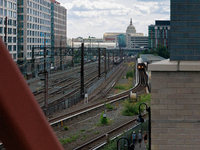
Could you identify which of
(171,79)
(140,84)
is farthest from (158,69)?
(140,84)

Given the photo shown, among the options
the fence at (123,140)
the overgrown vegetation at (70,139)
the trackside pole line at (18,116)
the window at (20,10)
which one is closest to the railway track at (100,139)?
the fence at (123,140)

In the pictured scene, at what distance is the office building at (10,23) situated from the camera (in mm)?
47688

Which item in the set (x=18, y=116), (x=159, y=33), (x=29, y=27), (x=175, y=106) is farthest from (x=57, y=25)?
(x=18, y=116)

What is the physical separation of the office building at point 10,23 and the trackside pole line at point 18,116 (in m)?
48.9

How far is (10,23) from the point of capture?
5153 cm

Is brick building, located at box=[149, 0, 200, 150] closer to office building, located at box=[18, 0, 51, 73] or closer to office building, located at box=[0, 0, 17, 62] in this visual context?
office building, located at box=[0, 0, 17, 62]

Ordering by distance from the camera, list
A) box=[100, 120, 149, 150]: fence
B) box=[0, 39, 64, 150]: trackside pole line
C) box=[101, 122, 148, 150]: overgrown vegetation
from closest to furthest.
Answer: box=[0, 39, 64, 150]: trackside pole line, box=[100, 120, 149, 150]: fence, box=[101, 122, 148, 150]: overgrown vegetation

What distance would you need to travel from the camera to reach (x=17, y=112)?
93 cm

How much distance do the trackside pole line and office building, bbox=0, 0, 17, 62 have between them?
48928mm

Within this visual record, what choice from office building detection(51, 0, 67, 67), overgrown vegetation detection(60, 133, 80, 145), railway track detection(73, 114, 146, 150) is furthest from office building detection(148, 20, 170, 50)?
overgrown vegetation detection(60, 133, 80, 145)

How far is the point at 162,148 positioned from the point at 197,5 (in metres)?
3.95

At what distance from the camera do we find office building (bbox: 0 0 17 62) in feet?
156

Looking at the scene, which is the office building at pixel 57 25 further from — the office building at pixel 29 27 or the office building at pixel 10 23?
the office building at pixel 10 23

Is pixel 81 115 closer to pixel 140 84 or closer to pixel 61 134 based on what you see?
pixel 61 134
